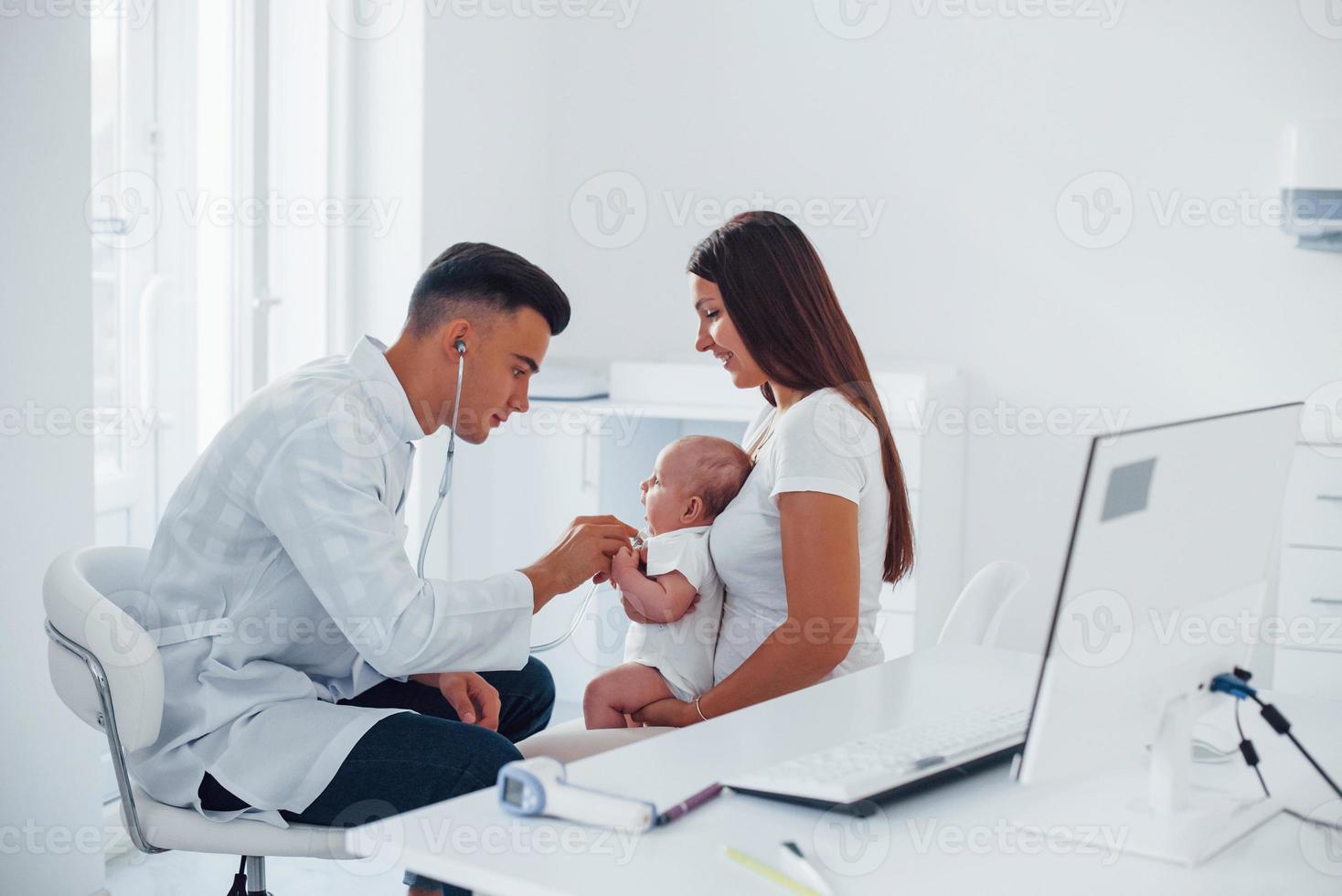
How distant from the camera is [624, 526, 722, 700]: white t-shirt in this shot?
71.4 inches

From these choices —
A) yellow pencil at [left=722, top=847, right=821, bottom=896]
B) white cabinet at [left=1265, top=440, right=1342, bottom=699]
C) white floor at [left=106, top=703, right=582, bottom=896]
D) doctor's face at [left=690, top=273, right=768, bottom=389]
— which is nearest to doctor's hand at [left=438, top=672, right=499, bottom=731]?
doctor's face at [left=690, top=273, right=768, bottom=389]

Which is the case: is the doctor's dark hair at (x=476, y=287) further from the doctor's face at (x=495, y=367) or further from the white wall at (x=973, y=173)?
the white wall at (x=973, y=173)

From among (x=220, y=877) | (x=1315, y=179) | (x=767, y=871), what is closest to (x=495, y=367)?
(x=767, y=871)

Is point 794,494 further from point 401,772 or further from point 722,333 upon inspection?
point 401,772

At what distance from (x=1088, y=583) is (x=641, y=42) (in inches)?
128

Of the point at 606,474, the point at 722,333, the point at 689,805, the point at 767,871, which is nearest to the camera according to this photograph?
the point at 767,871

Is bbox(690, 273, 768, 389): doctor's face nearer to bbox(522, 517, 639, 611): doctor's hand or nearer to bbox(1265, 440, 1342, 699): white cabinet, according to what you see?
bbox(522, 517, 639, 611): doctor's hand

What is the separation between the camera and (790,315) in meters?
1.85

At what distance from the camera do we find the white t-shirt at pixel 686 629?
181 centimetres

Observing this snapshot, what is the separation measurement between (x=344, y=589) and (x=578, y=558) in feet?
1.20

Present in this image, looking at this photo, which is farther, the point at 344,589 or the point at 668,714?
the point at 668,714

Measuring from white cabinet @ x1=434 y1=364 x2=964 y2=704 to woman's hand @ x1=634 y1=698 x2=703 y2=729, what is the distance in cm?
124

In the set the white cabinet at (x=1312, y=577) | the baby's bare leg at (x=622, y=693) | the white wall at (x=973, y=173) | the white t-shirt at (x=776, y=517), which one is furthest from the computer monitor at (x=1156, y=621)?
the white wall at (x=973, y=173)

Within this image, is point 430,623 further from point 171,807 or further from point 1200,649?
point 1200,649
